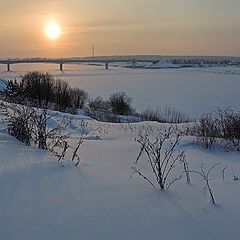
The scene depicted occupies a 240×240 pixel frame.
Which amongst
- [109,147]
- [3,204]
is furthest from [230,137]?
[3,204]

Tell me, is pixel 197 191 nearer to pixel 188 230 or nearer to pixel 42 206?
pixel 188 230

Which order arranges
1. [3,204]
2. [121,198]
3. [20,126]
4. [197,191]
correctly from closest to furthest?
1. [3,204]
2. [121,198]
3. [197,191]
4. [20,126]

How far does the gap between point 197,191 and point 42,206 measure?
6.90 ft

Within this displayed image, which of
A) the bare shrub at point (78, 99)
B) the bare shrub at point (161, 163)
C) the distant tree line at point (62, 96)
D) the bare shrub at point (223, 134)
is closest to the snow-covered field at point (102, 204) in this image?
the bare shrub at point (161, 163)

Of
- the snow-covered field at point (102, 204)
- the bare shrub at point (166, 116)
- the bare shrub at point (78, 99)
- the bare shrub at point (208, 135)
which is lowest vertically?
the bare shrub at point (166, 116)

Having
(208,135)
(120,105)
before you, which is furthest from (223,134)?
(120,105)

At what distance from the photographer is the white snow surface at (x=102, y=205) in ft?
8.95

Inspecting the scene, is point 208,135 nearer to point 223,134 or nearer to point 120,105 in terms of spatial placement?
point 223,134

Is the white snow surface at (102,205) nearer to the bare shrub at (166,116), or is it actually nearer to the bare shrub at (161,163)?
the bare shrub at (161,163)

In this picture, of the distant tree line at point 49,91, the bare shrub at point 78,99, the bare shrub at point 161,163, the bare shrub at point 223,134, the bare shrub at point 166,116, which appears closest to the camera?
the bare shrub at point 161,163

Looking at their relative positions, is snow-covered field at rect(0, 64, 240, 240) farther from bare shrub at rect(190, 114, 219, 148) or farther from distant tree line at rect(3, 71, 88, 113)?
distant tree line at rect(3, 71, 88, 113)

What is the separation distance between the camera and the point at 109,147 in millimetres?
7168

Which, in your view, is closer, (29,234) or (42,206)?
(29,234)

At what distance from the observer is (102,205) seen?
3.24m
